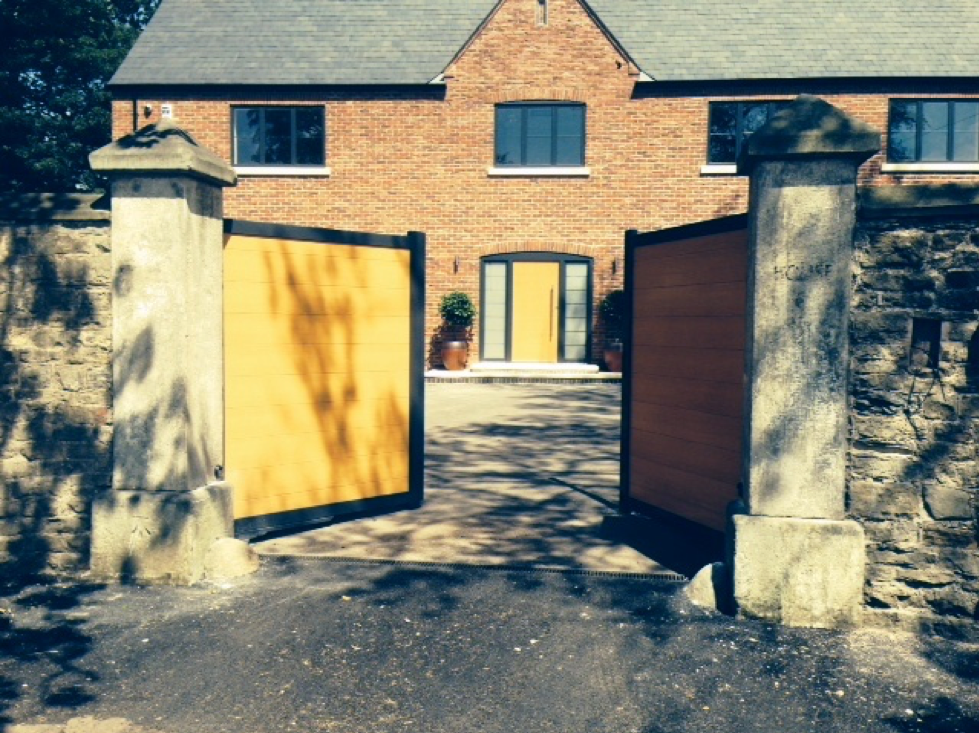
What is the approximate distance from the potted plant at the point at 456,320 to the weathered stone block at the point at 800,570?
49.3ft

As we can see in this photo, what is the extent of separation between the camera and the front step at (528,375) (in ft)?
63.7

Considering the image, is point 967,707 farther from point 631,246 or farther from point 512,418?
point 512,418

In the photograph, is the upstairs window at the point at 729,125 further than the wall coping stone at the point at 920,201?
Yes

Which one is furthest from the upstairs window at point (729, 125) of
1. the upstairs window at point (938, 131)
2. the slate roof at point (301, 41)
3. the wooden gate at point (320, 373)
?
the wooden gate at point (320, 373)

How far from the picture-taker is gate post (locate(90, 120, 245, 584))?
5.87 m

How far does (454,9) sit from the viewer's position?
22.4 metres

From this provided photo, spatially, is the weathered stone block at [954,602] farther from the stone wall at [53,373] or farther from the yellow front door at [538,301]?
the yellow front door at [538,301]

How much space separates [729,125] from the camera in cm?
2050

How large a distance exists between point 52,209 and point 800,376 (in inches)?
184

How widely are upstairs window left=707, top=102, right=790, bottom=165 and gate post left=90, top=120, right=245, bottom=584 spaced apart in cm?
1632

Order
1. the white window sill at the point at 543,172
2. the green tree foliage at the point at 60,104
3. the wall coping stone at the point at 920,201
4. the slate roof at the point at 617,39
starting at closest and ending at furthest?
1. the wall coping stone at the point at 920,201
2. the slate roof at the point at 617,39
3. the white window sill at the point at 543,172
4. the green tree foliage at the point at 60,104

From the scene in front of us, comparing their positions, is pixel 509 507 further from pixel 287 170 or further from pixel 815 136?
pixel 287 170

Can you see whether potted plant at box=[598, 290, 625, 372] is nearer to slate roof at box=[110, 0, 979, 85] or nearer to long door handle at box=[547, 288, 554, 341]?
long door handle at box=[547, 288, 554, 341]

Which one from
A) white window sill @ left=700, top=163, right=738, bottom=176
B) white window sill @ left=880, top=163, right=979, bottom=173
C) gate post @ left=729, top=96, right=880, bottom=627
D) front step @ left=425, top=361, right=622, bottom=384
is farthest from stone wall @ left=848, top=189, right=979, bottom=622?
white window sill @ left=880, top=163, right=979, bottom=173
